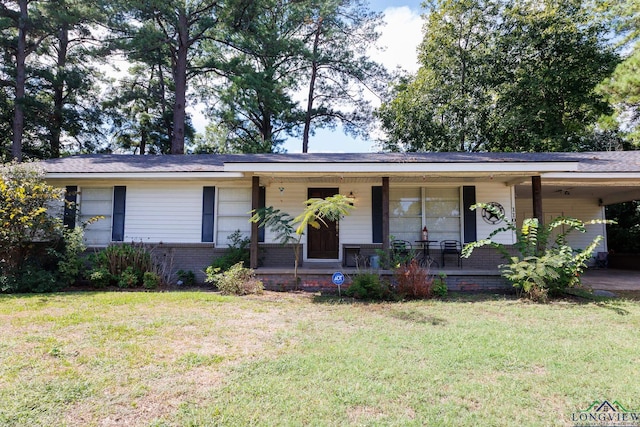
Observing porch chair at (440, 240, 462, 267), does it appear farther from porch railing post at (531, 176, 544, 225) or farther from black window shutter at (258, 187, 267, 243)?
black window shutter at (258, 187, 267, 243)

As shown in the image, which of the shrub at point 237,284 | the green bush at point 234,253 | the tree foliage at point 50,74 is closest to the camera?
the shrub at point 237,284

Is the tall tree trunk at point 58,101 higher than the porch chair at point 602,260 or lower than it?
higher

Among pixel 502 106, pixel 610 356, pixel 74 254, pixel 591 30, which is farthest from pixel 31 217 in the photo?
pixel 591 30

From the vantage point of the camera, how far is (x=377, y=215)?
9.70 m

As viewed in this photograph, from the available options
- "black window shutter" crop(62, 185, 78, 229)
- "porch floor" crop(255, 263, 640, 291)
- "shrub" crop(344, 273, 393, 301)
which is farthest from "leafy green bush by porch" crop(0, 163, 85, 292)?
"shrub" crop(344, 273, 393, 301)

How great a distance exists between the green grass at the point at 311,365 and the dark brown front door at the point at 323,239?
161 inches

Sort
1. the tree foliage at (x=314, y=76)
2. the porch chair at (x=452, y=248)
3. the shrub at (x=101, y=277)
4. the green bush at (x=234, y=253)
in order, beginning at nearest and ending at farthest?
the shrub at (x=101, y=277)
the green bush at (x=234, y=253)
the porch chair at (x=452, y=248)
the tree foliage at (x=314, y=76)

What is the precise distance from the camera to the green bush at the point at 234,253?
8.82 m

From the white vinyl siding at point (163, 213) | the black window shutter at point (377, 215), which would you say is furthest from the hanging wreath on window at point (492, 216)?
the white vinyl siding at point (163, 213)

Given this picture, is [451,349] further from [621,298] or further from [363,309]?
[621,298]

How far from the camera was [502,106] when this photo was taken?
1869 cm

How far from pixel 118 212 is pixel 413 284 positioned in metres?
8.00

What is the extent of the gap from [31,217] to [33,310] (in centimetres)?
293

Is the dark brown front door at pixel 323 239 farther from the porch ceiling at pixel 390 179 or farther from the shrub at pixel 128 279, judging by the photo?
the shrub at pixel 128 279
